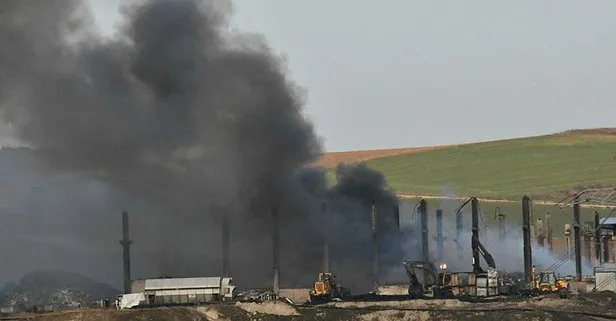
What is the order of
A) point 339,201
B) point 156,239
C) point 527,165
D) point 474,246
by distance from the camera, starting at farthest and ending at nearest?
point 527,165 → point 339,201 → point 156,239 → point 474,246

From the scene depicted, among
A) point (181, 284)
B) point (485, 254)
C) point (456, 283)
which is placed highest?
point (485, 254)

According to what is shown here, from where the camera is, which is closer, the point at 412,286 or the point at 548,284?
the point at 412,286

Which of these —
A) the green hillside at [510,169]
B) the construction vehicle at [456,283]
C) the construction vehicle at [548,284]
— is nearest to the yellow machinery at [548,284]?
the construction vehicle at [548,284]

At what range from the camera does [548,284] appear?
101m

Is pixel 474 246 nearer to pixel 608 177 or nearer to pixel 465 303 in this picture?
pixel 465 303

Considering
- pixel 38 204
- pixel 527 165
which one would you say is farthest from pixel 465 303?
pixel 527 165

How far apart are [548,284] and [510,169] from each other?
82.2 metres

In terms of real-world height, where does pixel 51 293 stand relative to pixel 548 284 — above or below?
above

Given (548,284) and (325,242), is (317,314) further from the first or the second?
(325,242)

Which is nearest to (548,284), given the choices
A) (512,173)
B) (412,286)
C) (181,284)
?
(412,286)

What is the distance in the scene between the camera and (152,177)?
122250 millimetres

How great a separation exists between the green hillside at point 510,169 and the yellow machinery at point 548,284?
58.9m

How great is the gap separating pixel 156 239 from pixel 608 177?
7440cm

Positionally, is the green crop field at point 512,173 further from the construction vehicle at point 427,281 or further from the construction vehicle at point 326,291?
the construction vehicle at point 326,291
